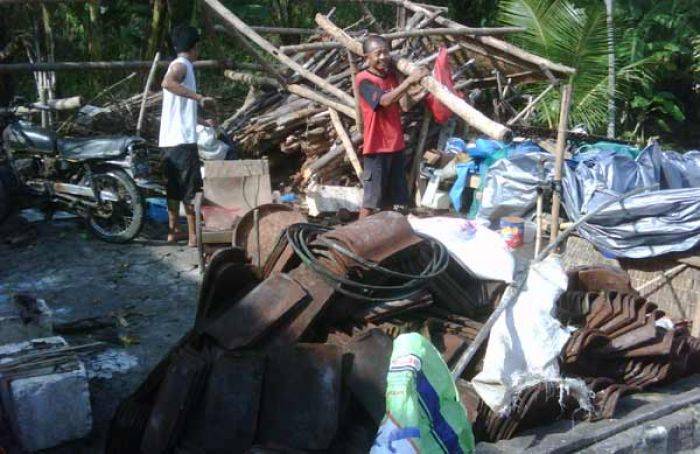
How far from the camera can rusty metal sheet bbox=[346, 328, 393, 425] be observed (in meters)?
3.69

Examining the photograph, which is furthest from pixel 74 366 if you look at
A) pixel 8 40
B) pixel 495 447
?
pixel 8 40

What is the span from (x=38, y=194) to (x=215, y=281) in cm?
420

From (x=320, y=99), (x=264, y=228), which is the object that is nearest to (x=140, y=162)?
(x=320, y=99)

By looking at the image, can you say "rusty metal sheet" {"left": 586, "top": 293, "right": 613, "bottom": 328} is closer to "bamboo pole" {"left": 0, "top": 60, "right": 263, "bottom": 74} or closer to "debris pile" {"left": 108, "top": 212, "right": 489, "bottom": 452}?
"debris pile" {"left": 108, "top": 212, "right": 489, "bottom": 452}

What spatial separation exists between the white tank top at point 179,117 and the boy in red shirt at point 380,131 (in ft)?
5.53

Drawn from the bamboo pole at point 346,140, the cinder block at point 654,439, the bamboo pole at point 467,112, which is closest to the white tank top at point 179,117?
the bamboo pole at point 346,140

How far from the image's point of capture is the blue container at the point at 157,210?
323 inches

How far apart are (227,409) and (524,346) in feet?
5.39

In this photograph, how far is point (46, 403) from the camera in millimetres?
3625

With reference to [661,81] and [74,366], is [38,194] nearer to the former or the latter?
[74,366]

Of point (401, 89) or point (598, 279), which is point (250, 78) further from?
point (598, 279)

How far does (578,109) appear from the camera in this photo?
11320 mm

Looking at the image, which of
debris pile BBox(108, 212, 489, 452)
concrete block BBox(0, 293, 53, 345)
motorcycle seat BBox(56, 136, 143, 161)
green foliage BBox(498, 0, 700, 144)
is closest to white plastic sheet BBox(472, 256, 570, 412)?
debris pile BBox(108, 212, 489, 452)

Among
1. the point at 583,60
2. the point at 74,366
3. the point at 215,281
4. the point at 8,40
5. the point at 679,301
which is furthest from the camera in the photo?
the point at 583,60
